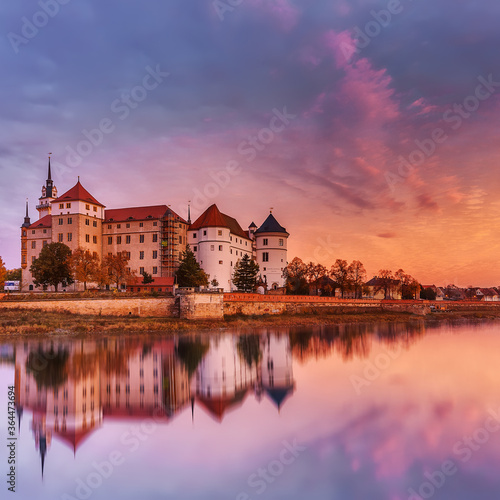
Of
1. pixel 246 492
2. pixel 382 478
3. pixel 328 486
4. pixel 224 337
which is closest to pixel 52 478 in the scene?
pixel 246 492

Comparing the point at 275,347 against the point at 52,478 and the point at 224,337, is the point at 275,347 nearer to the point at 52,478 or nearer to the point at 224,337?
the point at 224,337

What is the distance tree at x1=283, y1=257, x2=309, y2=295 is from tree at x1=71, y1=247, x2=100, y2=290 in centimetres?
2681

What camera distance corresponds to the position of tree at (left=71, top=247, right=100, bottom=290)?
52594 mm

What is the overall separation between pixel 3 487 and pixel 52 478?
999 millimetres

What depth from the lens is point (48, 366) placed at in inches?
911

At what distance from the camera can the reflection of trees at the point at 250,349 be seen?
89.2ft

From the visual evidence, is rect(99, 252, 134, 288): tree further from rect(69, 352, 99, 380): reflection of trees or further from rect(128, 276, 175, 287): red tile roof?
rect(69, 352, 99, 380): reflection of trees

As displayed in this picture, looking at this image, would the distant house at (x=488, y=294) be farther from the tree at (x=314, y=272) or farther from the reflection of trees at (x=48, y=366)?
the reflection of trees at (x=48, y=366)

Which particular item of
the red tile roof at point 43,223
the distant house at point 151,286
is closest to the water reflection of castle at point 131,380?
the distant house at point 151,286

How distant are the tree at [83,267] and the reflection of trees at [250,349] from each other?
73.9 feet

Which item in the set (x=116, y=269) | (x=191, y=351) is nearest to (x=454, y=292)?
(x=116, y=269)

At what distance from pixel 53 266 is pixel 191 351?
31.5m

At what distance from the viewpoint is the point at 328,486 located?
409 inches

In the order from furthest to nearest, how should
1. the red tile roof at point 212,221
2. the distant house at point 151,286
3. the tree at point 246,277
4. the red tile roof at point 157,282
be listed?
the red tile roof at point 212,221
the tree at point 246,277
the red tile roof at point 157,282
the distant house at point 151,286
